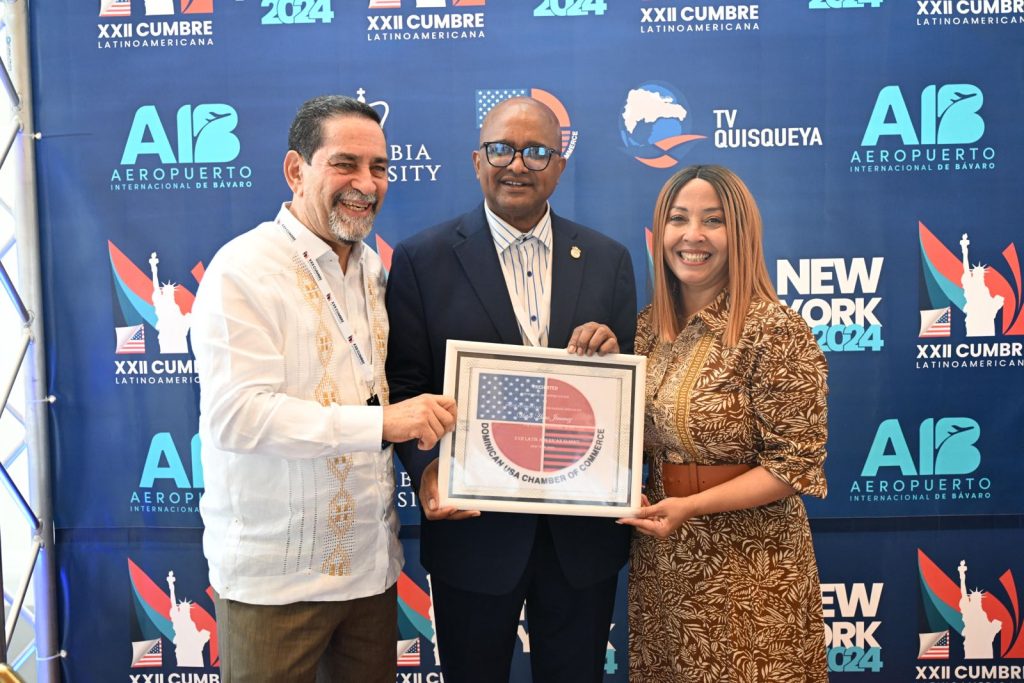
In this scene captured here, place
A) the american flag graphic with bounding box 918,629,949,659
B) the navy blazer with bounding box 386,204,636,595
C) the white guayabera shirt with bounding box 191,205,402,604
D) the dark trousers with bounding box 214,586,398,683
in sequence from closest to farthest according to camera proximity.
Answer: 1. the white guayabera shirt with bounding box 191,205,402,604
2. the dark trousers with bounding box 214,586,398,683
3. the navy blazer with bounding box 386,204,636,595
4. the american flag graphic with bounding box 918,629,949,659

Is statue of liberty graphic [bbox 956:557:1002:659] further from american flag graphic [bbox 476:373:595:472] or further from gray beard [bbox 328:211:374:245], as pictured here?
gray beard [bbox 328:211:374:245]

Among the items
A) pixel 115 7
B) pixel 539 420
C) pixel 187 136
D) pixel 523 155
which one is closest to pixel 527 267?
pixel 523 155

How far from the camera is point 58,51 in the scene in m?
3.55

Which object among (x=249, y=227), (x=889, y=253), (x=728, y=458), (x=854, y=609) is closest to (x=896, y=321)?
(x=889, y=253)

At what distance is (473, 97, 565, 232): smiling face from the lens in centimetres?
244

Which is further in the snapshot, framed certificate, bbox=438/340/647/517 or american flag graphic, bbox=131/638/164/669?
american flag graphic, bbox=131/638/164/669

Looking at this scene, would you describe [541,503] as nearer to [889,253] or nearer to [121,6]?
[889,253]

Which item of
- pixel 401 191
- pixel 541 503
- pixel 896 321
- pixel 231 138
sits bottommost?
pixel 541 503

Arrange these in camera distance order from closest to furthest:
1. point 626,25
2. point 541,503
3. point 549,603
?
point 541,503 < point 549,603 < point 626,25

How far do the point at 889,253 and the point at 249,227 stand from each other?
113 inches

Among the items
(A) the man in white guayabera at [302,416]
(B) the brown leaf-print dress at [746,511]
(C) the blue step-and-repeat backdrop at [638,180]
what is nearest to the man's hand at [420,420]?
(A) the man in white guayabera at [302,416]

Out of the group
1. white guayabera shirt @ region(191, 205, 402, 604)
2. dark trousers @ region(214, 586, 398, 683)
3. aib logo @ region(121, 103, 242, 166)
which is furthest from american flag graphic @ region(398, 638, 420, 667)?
aib logo @ region(121, 103, 242, 166)

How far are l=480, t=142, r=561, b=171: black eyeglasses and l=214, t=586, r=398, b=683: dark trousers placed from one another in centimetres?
139

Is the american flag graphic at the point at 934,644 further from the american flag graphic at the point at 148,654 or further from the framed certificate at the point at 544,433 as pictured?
the american flag graphic at the point at 148,654
